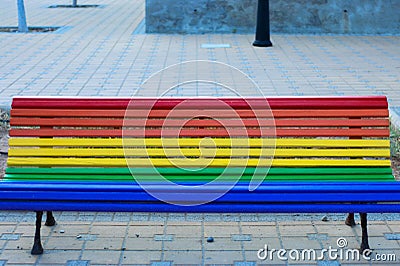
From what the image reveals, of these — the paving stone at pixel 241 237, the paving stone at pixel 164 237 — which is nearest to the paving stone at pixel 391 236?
the paving stone at pixel 241 237

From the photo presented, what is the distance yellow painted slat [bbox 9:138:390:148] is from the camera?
4.07 m

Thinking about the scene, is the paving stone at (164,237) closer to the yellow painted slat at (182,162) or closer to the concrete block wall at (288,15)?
the yellow painted slat at (182,162)

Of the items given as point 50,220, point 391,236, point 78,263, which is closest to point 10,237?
point 50,220

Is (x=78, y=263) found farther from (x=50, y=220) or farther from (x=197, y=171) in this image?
(x=197, y=171)

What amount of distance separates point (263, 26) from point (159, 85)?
4420 millimetres

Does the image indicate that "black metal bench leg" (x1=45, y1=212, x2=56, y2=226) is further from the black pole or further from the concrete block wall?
the concrete block wall

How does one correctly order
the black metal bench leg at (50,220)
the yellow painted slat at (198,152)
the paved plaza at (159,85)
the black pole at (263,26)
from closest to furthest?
the paved plaza at (159,85) < the yellow painted slat at (198,152) < the black metal bench leg at (50,220) < the black pole at (263,26)

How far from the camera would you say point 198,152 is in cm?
408

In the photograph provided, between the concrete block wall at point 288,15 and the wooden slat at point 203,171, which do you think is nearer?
the wooden slat at point 203,171

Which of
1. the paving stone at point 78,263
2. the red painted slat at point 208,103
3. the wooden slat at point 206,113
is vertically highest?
the red painted slat at point 208,103

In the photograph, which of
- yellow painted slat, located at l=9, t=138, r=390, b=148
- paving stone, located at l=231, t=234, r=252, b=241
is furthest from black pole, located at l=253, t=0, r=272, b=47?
paving stone, located at l=231, t=234, r=252, b=241

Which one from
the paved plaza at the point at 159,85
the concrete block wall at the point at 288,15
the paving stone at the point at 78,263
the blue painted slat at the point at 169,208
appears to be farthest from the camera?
the concrete block wall at the point at 288,15

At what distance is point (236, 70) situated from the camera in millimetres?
10203

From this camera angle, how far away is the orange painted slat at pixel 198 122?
4.10m
